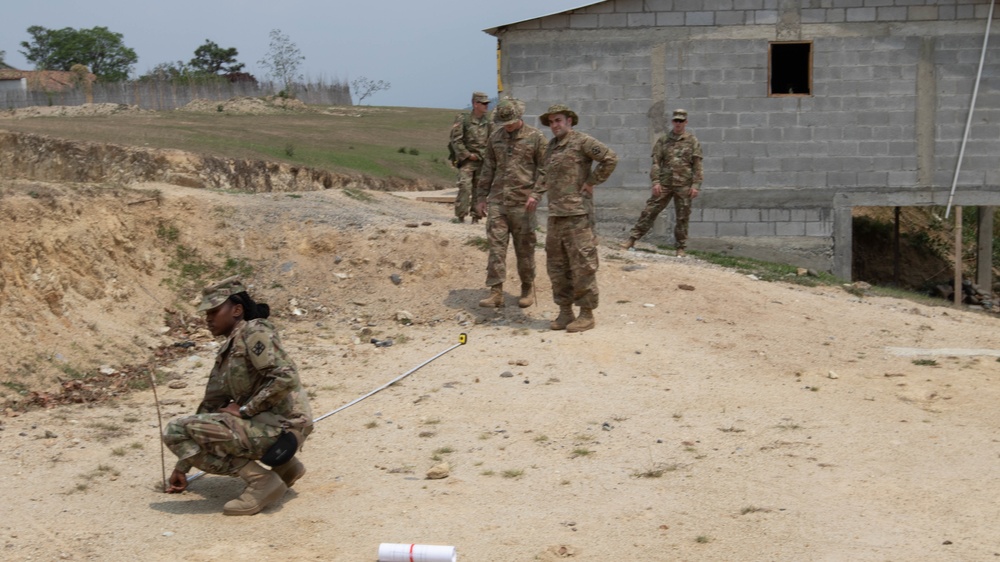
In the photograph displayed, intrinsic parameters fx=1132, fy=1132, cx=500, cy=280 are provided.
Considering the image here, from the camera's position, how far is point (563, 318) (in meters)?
10.3

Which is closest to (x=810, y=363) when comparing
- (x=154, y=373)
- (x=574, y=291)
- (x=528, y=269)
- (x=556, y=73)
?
(x=574, y=291)

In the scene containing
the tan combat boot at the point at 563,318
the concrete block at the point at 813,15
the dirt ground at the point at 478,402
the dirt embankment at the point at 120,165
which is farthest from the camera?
the dirt embankment at the point at 120,165

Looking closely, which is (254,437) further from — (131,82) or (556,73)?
(131,82)

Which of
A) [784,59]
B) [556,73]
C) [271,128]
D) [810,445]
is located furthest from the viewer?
[271,128]

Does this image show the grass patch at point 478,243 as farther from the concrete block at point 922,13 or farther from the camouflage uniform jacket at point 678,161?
the concrete block at point 922,13

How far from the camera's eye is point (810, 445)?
7363 mm

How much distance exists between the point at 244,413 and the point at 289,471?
0.49 m

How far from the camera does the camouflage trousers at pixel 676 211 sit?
45.8ft

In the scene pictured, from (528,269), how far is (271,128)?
16.6 meters

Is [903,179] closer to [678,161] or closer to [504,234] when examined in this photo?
[678,161]

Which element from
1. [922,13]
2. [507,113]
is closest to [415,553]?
[507,113]

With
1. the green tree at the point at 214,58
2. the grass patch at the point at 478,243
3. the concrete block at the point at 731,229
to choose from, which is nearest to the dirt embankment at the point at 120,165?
the grass patch at the point at 478,243

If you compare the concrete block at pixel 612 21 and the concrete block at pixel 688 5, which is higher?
the concrete block at pixel 688 5

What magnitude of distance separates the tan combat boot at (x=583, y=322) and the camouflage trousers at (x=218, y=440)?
4.28m
